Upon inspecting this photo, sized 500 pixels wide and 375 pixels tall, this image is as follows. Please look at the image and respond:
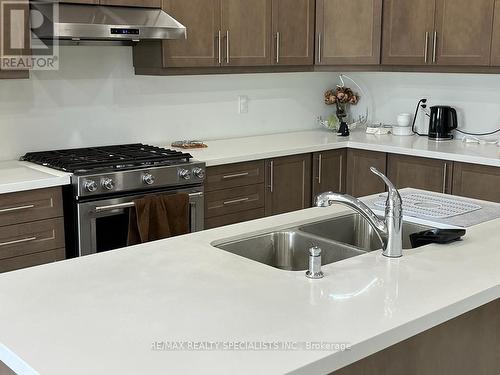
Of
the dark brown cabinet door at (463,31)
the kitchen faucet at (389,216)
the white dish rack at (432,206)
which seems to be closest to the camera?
the kitchen faucet at (389,216)

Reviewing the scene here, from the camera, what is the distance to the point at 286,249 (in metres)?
2.36

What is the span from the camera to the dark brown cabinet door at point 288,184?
4.10 metres

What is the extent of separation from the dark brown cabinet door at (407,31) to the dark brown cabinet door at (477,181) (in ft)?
2.65

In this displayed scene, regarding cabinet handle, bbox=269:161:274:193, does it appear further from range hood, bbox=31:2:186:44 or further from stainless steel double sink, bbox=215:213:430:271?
stainless steel double sink, bbox=215:213:430:271

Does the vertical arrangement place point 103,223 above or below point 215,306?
below

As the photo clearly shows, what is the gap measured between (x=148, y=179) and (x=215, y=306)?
189 cm

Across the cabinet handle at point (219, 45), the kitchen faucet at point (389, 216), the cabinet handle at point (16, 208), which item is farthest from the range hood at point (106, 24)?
→ the kitchen faucet at point (389, 216)

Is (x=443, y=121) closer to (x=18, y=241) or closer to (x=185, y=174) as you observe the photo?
(x=185, y=174)

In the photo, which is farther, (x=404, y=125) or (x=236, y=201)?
(x=404, y=125)

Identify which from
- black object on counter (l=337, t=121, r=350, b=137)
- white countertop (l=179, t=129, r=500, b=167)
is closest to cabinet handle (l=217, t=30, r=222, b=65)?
white countertop (l=179, t=129, r=500, b=167)

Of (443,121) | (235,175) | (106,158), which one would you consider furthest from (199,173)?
(443,121)

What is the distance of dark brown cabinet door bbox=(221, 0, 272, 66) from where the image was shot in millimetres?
4109

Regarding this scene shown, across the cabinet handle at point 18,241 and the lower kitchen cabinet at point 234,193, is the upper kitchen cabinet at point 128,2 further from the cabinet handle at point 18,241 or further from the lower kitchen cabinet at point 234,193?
the cabinet handle at point 18,241

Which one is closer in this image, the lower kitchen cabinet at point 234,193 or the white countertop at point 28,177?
the white countertop at point 28,177
